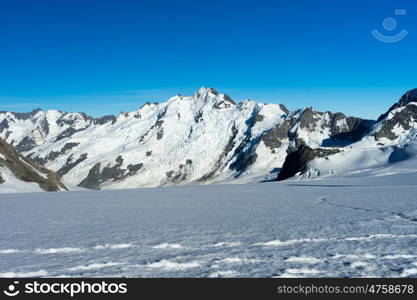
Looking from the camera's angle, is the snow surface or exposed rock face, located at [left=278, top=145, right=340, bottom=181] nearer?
the snow surface

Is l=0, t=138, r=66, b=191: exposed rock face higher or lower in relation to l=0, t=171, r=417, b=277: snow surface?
higher

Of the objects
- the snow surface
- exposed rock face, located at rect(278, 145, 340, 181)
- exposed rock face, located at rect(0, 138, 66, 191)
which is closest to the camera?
the snow surface

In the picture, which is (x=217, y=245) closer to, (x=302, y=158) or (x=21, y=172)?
(x=21, y=172)

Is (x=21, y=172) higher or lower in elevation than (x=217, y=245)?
higher

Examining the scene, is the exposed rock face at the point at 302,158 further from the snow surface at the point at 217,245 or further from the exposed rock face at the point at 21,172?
the snow surface at the point at 217,245

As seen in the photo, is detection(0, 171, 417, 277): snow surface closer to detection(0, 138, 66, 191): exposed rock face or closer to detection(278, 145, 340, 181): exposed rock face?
detection(0, 138, 66, 191): exposed rock face

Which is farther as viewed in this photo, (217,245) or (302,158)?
(302,158)

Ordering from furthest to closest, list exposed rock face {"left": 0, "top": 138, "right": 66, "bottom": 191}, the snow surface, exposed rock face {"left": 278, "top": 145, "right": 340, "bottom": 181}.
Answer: exposed rock face {"left": 278, "top": 145, "right": 340, "bottom": 181} < exposed rock face {"left": 0, "top": 138, "right": 66, "bottom": 191} < the snow surface

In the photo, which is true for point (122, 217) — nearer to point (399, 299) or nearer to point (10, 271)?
point (10, 271)

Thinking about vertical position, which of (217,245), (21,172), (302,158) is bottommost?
(217,245)

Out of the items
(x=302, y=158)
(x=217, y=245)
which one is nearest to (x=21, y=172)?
(x=217, y=245)

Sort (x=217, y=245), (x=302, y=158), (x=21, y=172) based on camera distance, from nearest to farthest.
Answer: (x=217, y=245) < (x=21, y=172) < (x=302, y=158)

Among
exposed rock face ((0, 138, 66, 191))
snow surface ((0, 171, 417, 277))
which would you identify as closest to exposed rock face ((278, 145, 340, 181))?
exposed rock face ((0, 138, 66, 191))

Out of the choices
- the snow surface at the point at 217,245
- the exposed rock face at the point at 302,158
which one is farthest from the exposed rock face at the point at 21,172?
the exposed rock face at the point at 302,158
